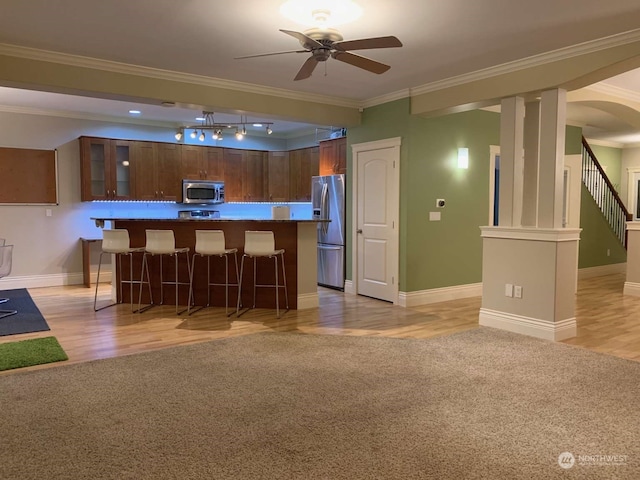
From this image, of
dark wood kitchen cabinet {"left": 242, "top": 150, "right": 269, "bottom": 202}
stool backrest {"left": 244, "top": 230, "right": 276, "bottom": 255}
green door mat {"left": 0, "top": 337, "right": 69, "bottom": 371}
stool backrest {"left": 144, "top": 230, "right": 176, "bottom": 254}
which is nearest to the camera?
green door mat {"left": 0, "top": 337, "right": 69, "bottom": 371}

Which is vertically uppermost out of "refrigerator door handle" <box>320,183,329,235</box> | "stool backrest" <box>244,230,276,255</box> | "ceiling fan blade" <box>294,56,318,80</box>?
"ceiling fan blade" <box>294,56,318,80</box>

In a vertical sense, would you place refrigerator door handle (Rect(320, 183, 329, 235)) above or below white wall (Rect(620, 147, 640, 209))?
below

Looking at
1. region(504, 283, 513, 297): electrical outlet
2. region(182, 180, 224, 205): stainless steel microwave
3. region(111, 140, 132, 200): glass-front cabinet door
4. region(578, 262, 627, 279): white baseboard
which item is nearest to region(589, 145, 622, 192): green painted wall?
region(578, 262, 627, 279): white baseboard

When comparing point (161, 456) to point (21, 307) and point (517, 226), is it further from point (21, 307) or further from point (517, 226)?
point (21, 307)

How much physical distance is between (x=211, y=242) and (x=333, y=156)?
274 centimetres

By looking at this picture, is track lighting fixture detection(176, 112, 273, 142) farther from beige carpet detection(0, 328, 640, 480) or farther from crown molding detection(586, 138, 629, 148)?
crown molding detection(586, 138, 629, 148)

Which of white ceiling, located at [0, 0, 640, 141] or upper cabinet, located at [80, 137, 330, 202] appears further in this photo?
upper cabinet, located at [80, 137, 330, 202]

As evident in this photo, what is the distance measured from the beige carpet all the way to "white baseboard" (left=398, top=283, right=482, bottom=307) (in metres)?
1.90

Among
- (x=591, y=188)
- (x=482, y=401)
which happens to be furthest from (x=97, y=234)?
(x=591, y=188)

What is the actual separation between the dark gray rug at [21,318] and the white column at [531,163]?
494 centimetres

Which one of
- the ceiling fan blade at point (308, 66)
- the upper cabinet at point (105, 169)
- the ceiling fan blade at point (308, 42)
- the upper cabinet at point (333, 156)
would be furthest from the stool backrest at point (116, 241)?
the ceiling fan blade at point (308, 42)

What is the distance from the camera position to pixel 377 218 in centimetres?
640

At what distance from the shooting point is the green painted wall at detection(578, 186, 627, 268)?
27.2 ft

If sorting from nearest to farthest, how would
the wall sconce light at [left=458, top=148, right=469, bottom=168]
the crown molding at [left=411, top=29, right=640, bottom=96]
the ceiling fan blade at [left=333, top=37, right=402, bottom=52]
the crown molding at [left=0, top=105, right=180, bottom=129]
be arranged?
the ceiling fan blade at [left=333, top=37, right=402, bottom=52], the crown molding at [left=411, top=29, right=640, bottom=96], the wall sconce light at [left=458, top=148, right=469, bottom=168], the crown molding at [left=0, top=105, right=180, bottom=129]
